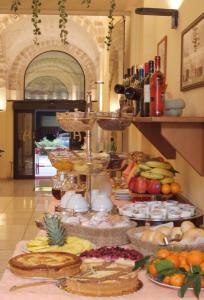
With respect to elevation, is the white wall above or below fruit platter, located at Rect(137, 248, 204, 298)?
above

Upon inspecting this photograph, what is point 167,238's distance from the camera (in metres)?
2.22

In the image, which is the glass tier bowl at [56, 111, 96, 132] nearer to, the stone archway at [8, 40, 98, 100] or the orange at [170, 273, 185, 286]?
the orange at [170, 273, 185, 286]

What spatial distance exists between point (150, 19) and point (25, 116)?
11.6 m

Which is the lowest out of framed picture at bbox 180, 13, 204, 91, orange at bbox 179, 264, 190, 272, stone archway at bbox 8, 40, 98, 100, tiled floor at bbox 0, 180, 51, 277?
tiled floor at bbox 0, 180, 51, 277

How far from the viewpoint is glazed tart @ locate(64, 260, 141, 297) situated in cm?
175

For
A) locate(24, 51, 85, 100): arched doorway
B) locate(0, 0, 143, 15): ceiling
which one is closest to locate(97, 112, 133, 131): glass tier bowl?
locate(0, 0, 143, 15): ceiling

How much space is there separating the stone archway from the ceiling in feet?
32.8

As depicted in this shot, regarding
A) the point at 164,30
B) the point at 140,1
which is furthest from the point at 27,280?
the point at 140,1

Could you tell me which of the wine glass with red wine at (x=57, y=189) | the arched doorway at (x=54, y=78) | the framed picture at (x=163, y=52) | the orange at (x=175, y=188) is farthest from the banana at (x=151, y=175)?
the arched doorway at (x=54, y=78)

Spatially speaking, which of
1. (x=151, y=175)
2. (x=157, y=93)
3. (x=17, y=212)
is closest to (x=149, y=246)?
(x=157, y=93)

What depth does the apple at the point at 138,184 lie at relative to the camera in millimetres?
3416

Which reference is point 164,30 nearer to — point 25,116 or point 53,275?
point 53,275

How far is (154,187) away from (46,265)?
1.57 meters

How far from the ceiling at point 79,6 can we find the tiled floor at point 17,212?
8.86 feet
